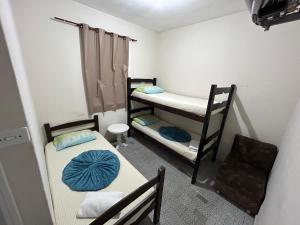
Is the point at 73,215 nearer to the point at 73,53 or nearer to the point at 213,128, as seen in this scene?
the point at 73,53

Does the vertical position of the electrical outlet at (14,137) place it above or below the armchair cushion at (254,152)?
above

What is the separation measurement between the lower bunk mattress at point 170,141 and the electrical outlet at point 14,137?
168 cm

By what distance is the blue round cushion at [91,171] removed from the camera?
126 centimetres

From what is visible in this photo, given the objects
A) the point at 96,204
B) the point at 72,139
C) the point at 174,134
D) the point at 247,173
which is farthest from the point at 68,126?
the point at 247,173

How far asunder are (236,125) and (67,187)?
2.34m

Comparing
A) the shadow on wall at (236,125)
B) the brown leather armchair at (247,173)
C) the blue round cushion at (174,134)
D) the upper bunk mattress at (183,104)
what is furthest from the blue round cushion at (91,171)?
the shadow on wall at (236,125)

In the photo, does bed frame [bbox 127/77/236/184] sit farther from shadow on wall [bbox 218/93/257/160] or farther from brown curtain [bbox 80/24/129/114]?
brown curtain [bbox 80/24/129/114]

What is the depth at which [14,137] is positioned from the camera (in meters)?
0.56

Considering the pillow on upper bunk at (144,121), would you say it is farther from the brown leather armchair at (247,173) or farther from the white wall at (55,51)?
the brown leather armchair at (247,173)

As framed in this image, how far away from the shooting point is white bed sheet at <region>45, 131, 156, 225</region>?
3.34 ft

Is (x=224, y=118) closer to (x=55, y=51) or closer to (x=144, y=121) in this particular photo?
(x=144, y=121)

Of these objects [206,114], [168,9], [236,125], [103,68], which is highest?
[168,9]

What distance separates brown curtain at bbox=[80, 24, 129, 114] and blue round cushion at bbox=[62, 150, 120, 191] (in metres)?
0.93

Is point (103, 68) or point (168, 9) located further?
point (103, 68)
